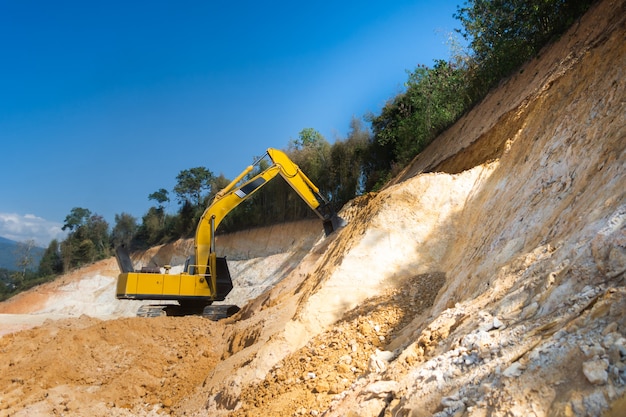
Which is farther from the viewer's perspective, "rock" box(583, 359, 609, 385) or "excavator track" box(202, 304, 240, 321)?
"excavator track" box(202, 304, 240, 321)

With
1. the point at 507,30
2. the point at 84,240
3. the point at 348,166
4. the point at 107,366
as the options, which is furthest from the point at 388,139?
the point at 84,240

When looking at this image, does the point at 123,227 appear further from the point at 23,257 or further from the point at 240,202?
the point at 240,202

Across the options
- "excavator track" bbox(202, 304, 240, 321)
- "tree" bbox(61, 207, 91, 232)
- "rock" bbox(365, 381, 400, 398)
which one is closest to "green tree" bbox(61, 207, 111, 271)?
"tree" bbox(61, 207, 91, 232)

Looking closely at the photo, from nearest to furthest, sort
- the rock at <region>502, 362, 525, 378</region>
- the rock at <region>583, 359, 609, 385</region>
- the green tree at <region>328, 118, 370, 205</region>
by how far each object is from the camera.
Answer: the rock at <region>583, 359, 609, 385</region> → the rock at <region>502, 362, 525, 378</region> → the green tree at <region>328, 118, 370, 205</region>

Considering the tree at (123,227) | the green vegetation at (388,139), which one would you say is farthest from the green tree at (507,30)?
the tree at (123,227)

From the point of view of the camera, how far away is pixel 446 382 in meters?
3.24

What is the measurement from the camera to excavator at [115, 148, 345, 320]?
502 inches

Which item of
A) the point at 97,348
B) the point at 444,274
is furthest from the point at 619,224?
the point at 97,348

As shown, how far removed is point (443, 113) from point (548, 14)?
5.82m

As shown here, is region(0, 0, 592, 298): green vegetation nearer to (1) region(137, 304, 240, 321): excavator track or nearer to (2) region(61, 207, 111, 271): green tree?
(2) region(61, 207, 111, 271): green tree

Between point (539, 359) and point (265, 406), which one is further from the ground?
point (265, 406)

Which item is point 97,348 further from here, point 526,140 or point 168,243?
point 168,243

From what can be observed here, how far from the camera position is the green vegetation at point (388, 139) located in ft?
44.5

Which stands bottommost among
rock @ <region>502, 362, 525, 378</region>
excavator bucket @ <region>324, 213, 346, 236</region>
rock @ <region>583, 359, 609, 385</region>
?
rock @ <region>583, 359, 609, 385</region>
